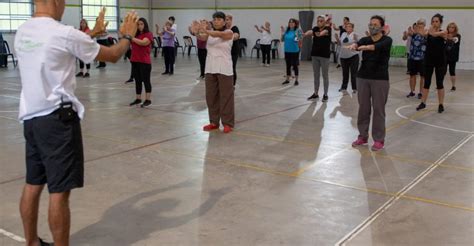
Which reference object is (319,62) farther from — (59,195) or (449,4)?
(449,4)

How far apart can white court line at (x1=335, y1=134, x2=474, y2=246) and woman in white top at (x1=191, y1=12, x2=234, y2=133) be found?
287 centimetres

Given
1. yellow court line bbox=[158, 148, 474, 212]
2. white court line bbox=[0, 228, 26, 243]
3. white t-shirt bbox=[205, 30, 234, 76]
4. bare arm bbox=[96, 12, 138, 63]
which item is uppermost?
bare arm bbox=[96, 12, 138, 63]

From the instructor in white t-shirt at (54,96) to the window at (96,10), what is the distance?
66.5 feet

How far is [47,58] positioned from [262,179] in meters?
2.80

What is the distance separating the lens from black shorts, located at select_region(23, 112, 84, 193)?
117 inches

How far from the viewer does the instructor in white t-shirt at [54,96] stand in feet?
9.52

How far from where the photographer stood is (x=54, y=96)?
2.96 meters

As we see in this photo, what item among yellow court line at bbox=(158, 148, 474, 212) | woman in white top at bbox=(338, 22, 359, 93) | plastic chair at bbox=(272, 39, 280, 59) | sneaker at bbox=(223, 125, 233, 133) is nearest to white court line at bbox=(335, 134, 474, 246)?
yellow court line at bbox=(158, 148, 474, 212)

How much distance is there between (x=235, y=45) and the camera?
1209 cm

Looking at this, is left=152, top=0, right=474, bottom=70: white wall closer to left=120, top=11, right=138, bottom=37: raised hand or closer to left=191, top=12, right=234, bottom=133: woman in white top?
left=191, top=12, right=234, bottom=133: woman in white top

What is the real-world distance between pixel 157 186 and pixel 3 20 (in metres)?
17.1

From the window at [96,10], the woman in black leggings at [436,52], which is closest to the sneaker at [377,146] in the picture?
the woman in black leggings at [436,52]

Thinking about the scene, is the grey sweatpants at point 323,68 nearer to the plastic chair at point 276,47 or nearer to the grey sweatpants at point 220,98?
the grey sweatpants at point 220,98

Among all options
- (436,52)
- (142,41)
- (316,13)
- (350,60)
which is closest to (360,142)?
→ (436,52)
